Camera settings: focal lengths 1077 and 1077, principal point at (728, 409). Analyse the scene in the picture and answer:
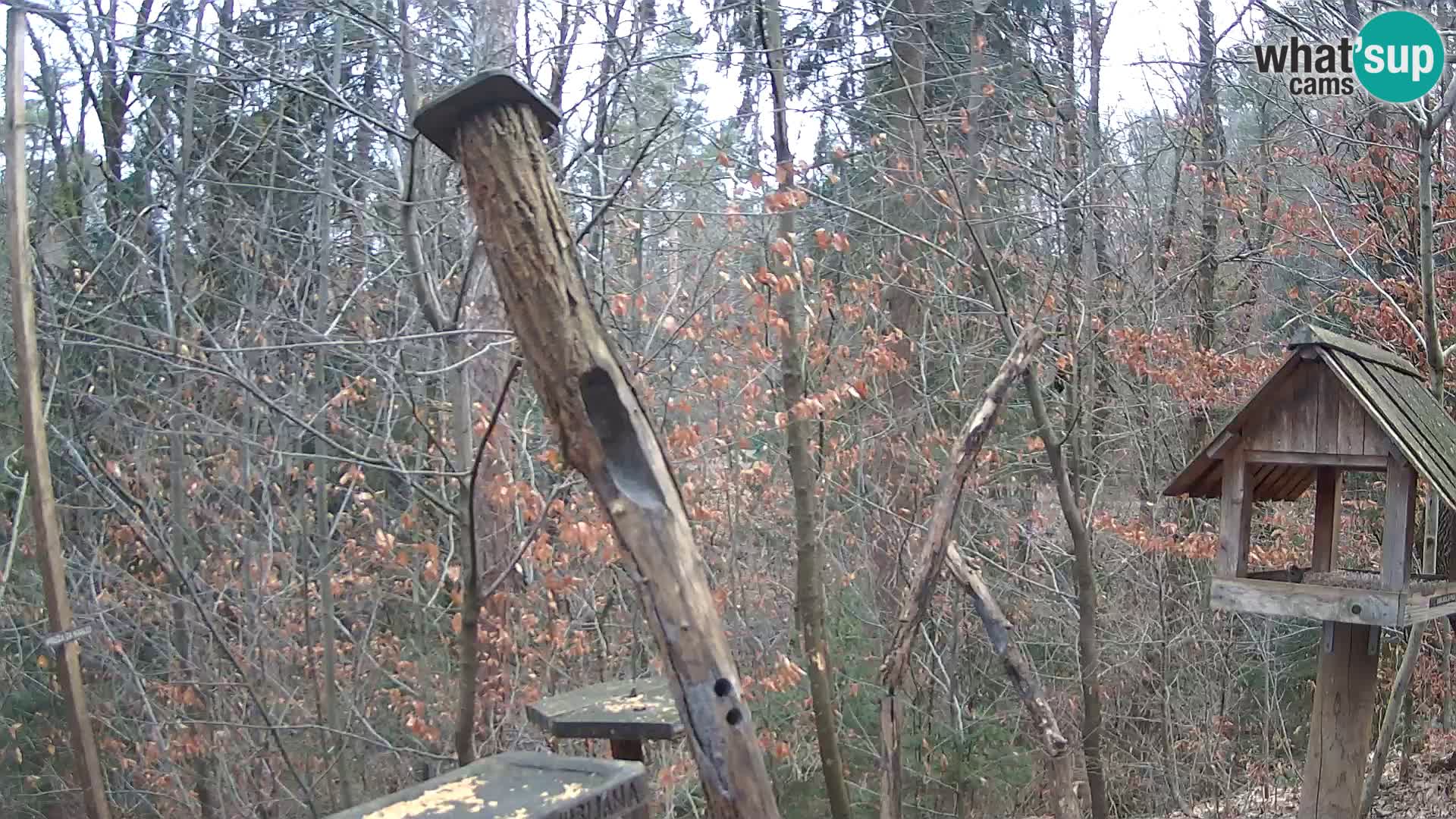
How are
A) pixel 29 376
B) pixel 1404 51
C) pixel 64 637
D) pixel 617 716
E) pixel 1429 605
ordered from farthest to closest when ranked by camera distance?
pixel 1404 51, pixel 64 637, pixel 29 376, pixel 1429 605, pixel 617 716

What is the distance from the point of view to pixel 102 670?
23.3 ft

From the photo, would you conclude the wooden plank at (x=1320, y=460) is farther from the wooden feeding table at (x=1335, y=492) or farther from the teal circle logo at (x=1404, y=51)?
the teal circle logo at (x=1404, y=51)

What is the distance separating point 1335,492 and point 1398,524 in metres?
0.57

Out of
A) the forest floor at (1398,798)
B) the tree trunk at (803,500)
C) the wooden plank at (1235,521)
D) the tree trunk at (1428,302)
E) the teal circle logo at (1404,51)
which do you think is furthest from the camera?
the forest floor at (1398,798)

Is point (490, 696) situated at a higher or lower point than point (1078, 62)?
lower

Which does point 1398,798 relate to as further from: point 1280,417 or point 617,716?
point 617,716

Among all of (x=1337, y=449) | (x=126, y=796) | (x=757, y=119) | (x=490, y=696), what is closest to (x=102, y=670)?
(x=126, y=796)

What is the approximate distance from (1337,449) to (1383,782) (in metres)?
5.66

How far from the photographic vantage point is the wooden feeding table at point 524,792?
269cm

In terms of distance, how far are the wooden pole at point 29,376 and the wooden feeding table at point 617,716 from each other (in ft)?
8.12

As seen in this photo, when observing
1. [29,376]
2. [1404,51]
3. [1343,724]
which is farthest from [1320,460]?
[29,376]

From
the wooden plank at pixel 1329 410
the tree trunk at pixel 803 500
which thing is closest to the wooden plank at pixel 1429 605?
the wooden plank at pixel 1329 410

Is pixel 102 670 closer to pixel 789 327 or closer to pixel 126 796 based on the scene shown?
pixel 126 796

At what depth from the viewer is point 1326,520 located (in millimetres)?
4223
